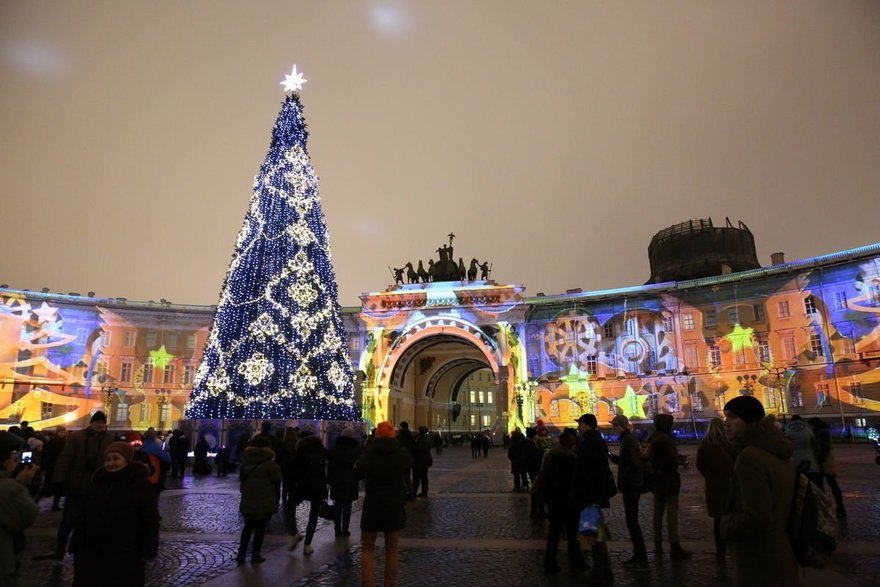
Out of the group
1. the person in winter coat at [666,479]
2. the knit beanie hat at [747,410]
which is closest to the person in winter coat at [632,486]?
the person in winter coat at [666,479]

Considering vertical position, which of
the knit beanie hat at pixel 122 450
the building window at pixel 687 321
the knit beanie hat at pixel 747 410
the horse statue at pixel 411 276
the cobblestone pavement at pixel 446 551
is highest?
the horse statue at pixel 411 276

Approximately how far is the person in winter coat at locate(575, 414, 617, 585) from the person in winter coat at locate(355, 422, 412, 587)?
6.93ft

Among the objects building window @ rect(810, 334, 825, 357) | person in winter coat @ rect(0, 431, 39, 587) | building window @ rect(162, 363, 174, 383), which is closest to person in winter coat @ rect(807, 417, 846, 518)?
person in winter coat @ rect(0, 431, 39, 587)

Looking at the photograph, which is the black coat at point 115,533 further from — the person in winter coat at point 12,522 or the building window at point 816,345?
the building window at point 816,345

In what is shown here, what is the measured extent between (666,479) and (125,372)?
53.1 meters

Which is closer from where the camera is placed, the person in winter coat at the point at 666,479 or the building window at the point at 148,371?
the person in winter coat at the point at 666,479

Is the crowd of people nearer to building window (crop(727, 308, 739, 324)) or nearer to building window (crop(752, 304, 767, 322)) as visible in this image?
building window (crop(752, 304, 767, 322))

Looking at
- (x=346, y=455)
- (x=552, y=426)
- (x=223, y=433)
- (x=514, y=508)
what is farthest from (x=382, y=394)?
(x=346, y=455)

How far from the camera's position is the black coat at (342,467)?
982cm

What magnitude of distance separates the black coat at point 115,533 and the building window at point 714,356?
1818 inches

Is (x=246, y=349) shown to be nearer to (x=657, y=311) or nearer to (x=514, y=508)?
(x=514, y=508)

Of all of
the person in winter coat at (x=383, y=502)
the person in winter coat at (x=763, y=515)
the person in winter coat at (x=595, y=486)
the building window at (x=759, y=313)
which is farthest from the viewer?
the building window at (x=759, y=313)

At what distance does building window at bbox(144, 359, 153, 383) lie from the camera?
172ft

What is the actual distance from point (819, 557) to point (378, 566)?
18.4 ft
